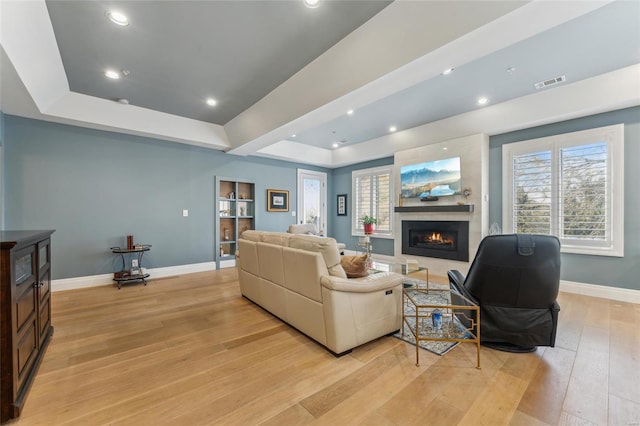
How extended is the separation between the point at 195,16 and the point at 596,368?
15.2 ft

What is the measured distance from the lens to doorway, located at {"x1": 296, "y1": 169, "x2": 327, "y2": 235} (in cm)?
743

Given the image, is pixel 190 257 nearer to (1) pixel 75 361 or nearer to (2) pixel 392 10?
(1) pixel 75 361

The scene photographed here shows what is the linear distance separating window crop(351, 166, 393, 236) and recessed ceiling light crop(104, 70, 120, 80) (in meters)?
5.49

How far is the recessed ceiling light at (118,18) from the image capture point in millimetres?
2434

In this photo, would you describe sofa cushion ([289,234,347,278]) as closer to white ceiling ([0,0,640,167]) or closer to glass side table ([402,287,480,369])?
glass side table ([402,287,480,369])

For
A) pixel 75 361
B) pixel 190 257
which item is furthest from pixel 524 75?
pixel 190 257

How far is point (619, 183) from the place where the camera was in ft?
11.9

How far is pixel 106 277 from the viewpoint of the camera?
15.0ft

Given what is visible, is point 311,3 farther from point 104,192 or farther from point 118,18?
point 104,192

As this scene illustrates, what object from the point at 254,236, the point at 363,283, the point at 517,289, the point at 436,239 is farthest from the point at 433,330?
the point at 436,239

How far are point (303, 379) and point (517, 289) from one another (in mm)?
1915

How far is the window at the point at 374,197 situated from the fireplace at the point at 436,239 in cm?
78

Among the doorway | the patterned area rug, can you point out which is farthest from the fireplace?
the doorway

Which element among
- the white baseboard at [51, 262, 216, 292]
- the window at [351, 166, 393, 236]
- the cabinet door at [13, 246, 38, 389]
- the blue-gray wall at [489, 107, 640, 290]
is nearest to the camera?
the cabinet door at [13, 246, 38, 389]
